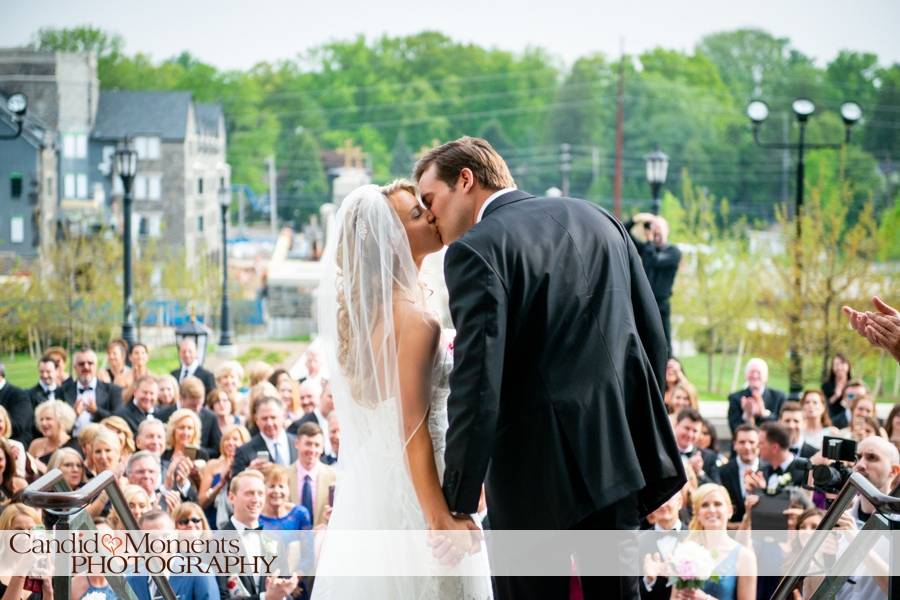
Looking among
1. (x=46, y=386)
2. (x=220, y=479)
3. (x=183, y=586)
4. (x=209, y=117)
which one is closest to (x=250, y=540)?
(x=183, y=586)

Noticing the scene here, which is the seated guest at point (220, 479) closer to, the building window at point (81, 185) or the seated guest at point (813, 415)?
the seated guest at point (813, 415)

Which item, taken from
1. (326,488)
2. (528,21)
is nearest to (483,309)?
(326,488)

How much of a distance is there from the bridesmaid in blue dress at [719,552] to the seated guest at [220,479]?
8.65ft

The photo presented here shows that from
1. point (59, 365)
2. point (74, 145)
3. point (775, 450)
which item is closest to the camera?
point (775, 450)

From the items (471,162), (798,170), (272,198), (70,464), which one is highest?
(798,170)

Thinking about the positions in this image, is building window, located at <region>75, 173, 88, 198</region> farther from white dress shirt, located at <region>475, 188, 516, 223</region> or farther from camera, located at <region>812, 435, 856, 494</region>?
camera, located at <region>812, 435, 856, 494</region>

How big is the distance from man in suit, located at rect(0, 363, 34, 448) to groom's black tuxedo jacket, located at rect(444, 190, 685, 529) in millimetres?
6447

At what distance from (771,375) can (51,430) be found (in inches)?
894

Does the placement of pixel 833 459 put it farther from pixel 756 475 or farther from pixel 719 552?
pixel 756 475

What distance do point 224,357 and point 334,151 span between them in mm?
50310

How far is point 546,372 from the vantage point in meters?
3.54

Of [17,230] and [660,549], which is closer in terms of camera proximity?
[660,549]

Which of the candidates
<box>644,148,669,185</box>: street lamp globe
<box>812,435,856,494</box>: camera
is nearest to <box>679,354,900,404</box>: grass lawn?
<box>644,148,669,185</box>: street lamp globe

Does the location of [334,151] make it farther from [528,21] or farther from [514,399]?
[514,399]
